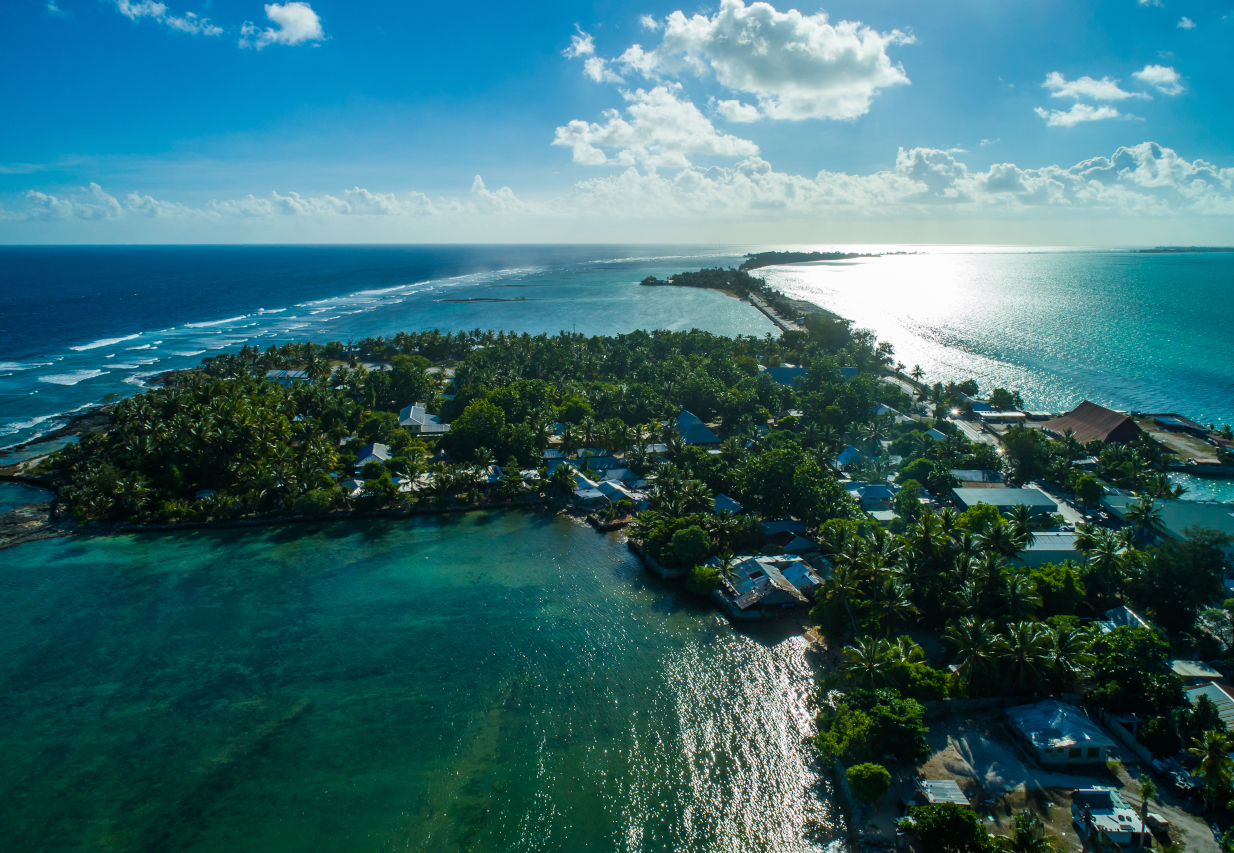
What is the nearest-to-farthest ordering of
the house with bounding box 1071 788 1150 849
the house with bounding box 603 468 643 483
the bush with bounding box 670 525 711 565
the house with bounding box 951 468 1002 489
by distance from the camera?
the house with bounding box 1071 788 1150 849 → the bush with bounding box 670 525 711 565 → the house with bounding box 951 468 1002 489 → the house with bounding box 603 468 643 483

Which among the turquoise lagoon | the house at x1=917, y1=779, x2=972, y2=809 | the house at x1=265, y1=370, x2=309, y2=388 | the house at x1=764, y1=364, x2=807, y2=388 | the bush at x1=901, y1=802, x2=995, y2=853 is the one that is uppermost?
the house at x1=265, y1=370, x2=309, y2=388

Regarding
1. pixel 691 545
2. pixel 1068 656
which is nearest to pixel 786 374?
pixel 691 545

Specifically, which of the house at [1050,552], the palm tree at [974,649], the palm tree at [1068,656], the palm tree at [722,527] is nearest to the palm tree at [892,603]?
the palm tree at [974,649]

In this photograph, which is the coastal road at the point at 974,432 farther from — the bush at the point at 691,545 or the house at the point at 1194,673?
the bush at the point at 691,545

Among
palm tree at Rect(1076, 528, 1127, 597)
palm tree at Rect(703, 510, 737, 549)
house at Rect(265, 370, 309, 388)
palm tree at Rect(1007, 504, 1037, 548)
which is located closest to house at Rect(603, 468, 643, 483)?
palm tree at Rect(703, 510, 737, 549)

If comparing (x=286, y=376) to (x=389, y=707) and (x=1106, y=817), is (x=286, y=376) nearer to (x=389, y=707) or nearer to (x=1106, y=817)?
(x=389, y=707)

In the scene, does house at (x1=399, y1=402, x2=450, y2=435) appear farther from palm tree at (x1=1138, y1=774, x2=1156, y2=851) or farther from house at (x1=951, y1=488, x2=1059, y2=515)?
palm tree at (x1=1138, y1=774, x2=1156, y2=851)

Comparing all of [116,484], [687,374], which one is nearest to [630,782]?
[116,484]
